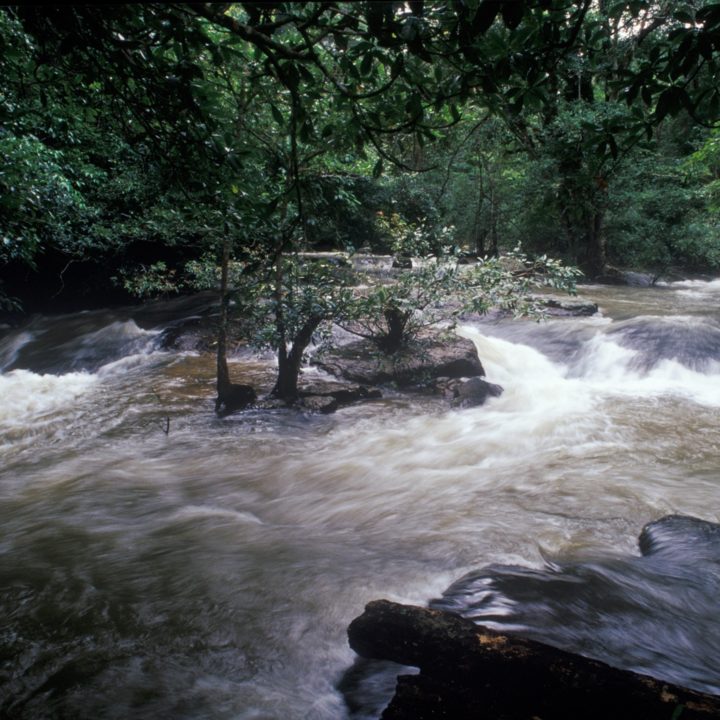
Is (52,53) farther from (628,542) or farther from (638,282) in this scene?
(638,282)

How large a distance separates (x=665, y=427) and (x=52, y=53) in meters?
7.28

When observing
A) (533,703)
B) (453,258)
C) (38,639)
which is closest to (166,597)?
(38,639)

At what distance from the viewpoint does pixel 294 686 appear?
2.61 meters

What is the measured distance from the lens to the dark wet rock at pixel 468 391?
314 inches

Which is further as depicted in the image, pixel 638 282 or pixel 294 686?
pixel 638 282

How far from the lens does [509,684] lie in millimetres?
2148

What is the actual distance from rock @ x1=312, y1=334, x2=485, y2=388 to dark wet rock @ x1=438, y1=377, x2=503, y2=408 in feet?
Answer: 0.95

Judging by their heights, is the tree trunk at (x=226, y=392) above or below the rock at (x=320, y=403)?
above

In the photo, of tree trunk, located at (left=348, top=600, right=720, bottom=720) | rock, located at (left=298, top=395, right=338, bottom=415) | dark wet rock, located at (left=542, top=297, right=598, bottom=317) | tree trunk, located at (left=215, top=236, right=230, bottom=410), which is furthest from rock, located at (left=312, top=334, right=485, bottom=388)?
tree trunk, located at (left=348, top=600, right=720, bottom=720)

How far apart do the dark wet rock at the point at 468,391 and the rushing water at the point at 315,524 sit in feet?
0.78

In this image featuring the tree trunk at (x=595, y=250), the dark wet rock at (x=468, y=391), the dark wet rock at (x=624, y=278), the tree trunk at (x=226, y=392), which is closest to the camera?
the tree trunk at (x=226, y=392)

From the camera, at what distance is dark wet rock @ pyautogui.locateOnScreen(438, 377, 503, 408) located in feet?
26.2

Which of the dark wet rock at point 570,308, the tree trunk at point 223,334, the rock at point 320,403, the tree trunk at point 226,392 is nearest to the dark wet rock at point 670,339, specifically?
the dark wet rock at point 570,308

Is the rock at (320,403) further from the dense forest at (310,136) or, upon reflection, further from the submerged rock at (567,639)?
the submerged rock at (567,639)
